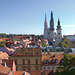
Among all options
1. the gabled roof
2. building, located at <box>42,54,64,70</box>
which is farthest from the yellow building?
building, located at <box>42,54,64,70</box>

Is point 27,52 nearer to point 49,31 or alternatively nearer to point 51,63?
point 51,63

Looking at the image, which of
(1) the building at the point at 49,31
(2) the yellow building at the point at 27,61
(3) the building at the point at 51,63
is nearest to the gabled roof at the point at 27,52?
(2) the yellow building at the point at 27,61

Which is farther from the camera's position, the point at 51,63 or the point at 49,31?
the point at 49,31

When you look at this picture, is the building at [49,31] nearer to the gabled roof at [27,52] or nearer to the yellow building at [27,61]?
the gabled roof at [27,52]

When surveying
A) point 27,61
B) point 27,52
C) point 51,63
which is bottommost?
point 51,63

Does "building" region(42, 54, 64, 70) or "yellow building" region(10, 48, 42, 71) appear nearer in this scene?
"building" region(42, 54, 64, 70)

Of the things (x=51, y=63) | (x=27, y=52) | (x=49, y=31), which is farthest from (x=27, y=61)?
(x=49, y=31)

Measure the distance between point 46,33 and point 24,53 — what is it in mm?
109630

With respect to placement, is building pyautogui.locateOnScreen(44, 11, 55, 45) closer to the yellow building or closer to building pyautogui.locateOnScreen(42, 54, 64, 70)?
building pyautogui.locateOnScreen(42, 54, 64, 70)

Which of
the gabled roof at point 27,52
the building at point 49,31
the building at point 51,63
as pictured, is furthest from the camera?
the building at point 49,31

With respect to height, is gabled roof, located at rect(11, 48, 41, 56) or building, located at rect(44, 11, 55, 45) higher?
building, located at rect(44, 11, 55, 45)

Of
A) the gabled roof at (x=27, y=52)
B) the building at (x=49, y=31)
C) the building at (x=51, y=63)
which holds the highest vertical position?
the building at (x=49, y=31)

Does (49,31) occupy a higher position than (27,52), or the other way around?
(49,31)

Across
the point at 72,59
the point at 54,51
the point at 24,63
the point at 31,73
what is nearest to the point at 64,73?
the point at 72,59
